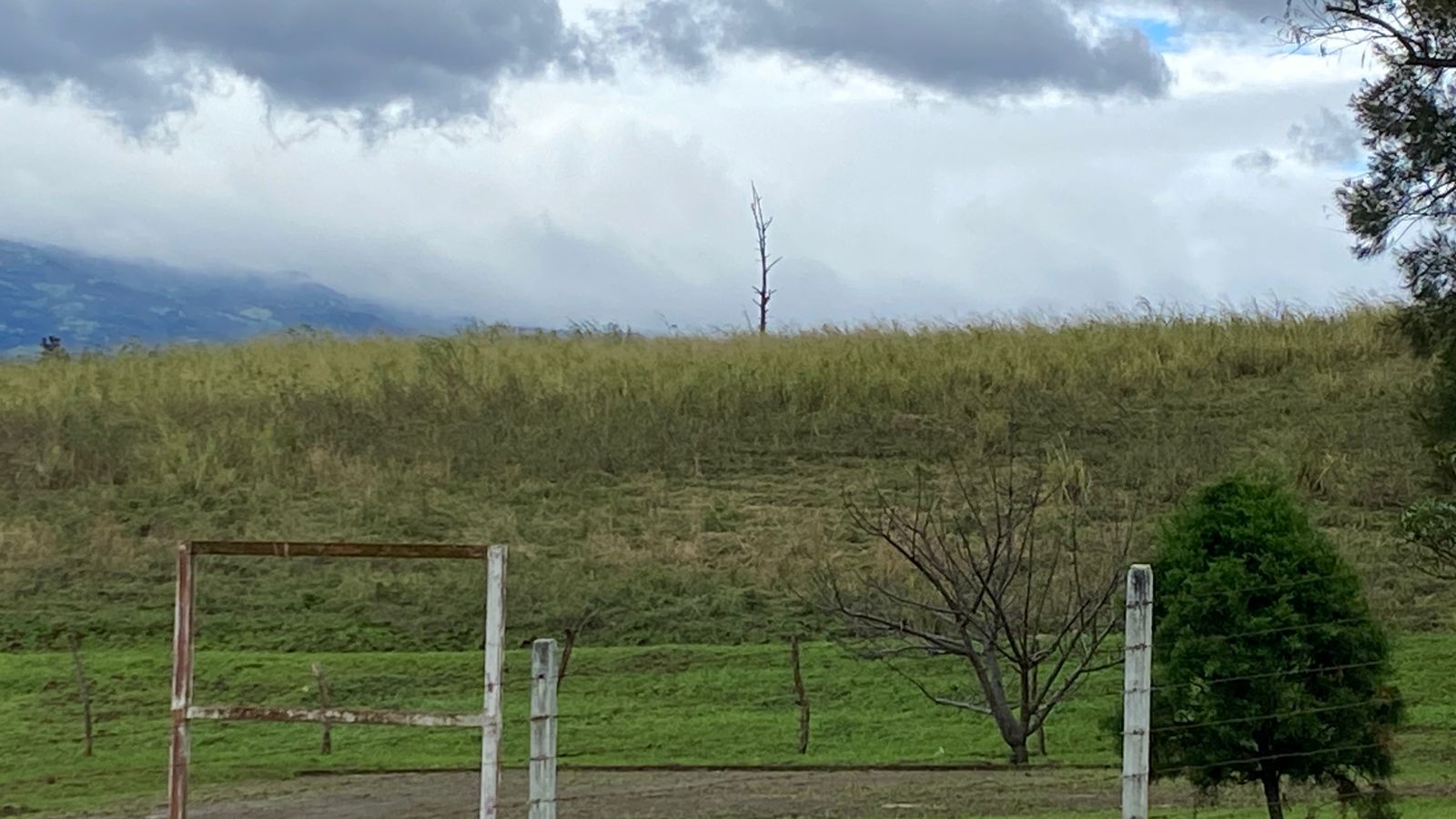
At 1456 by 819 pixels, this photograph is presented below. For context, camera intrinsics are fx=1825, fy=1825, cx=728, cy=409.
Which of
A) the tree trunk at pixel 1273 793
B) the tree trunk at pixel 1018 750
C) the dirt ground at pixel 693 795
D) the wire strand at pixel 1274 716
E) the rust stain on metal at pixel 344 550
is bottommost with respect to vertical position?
the dirt ground at pixel 693 795

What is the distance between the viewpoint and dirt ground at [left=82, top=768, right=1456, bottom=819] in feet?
46.6

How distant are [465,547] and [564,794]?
812 centimetres

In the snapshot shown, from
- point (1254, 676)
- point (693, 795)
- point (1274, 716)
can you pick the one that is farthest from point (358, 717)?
point (693, 795)

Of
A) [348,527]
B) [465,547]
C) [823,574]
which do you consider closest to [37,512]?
[348,527]

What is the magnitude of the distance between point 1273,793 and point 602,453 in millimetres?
22823

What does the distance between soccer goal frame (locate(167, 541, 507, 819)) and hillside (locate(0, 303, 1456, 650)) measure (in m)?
15.7

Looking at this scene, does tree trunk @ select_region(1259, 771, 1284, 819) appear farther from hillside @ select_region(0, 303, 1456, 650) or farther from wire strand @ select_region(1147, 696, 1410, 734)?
hillside @ select_region(0, 303, 1456, 650)

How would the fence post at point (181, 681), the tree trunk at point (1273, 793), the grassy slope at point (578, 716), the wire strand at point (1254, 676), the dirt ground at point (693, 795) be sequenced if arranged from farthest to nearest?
the grassy slope at point (578, 716), the dirt ground at point (693, 795), the tree trunk at point (1273, 793), the wire strand at point (1254, 676), the fence post at point (181, 681)

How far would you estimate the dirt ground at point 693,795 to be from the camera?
47.1ft

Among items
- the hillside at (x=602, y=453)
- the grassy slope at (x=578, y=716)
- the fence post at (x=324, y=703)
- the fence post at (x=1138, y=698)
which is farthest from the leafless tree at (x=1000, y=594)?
the fence post at (x=1138, y=698)

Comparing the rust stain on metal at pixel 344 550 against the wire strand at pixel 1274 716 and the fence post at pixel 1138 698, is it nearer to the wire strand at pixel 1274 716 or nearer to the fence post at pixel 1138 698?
the fence post at pixel 1138 698

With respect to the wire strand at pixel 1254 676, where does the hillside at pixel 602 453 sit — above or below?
above

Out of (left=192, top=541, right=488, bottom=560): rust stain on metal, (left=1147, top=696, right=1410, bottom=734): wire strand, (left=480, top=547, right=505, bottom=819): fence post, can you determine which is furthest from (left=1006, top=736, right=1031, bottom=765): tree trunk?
(left=480, top=547, right=505, bottom=819): fence post

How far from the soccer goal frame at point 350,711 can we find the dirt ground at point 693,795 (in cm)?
626
